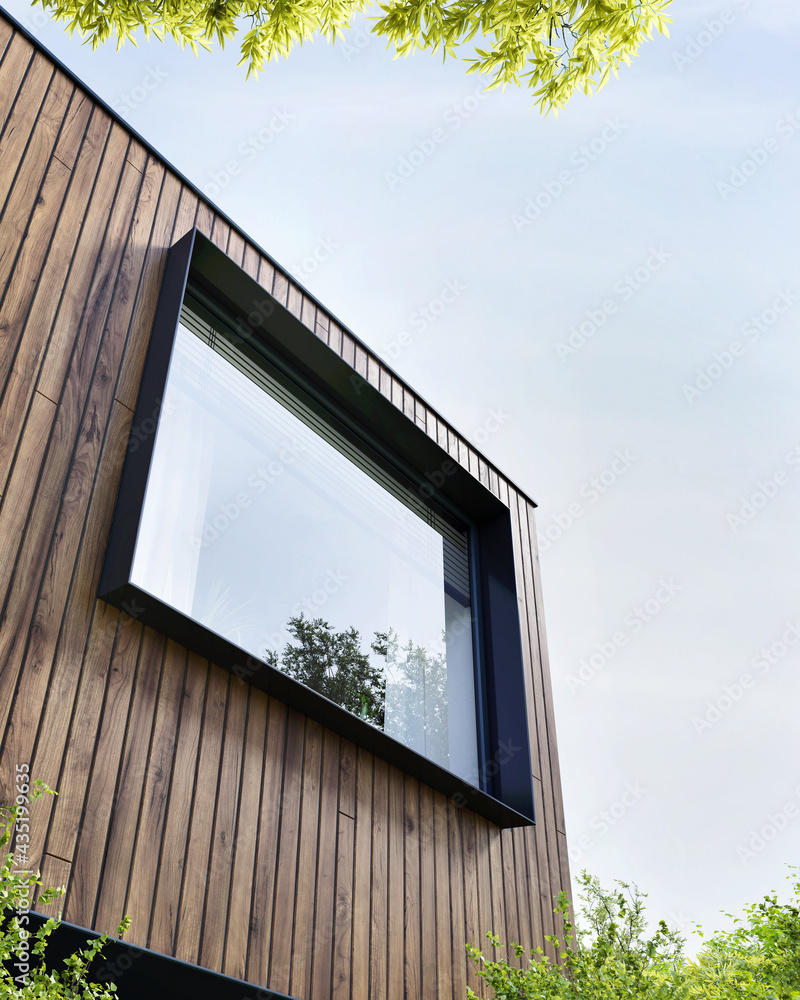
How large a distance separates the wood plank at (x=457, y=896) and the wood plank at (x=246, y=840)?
117 cm

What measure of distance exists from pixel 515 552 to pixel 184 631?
2731 mm

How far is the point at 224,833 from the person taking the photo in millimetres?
2568

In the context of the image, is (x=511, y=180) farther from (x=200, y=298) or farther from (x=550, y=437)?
(x=200, y=298)

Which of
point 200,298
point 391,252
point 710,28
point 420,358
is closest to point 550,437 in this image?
point 420,358

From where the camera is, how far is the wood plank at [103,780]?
6.86 ft

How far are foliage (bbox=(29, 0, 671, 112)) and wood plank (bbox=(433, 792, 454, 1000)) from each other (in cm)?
298

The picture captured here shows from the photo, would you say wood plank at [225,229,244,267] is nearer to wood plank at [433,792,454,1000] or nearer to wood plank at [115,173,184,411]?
wood plank at [115,173,184,411]

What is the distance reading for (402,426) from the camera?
4461mm

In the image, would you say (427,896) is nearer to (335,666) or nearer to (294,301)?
(335,666)

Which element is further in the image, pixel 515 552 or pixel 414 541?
pixel 515 552

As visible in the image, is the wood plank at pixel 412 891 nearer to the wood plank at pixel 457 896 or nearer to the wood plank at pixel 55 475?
the wood plank at pixel 457 896

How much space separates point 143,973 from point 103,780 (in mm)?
574

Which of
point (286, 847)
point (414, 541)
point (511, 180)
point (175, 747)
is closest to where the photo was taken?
point (175, 747)

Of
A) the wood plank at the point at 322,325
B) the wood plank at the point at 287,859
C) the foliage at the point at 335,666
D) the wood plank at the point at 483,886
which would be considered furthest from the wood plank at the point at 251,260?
the wood plank at the point at 483,886
